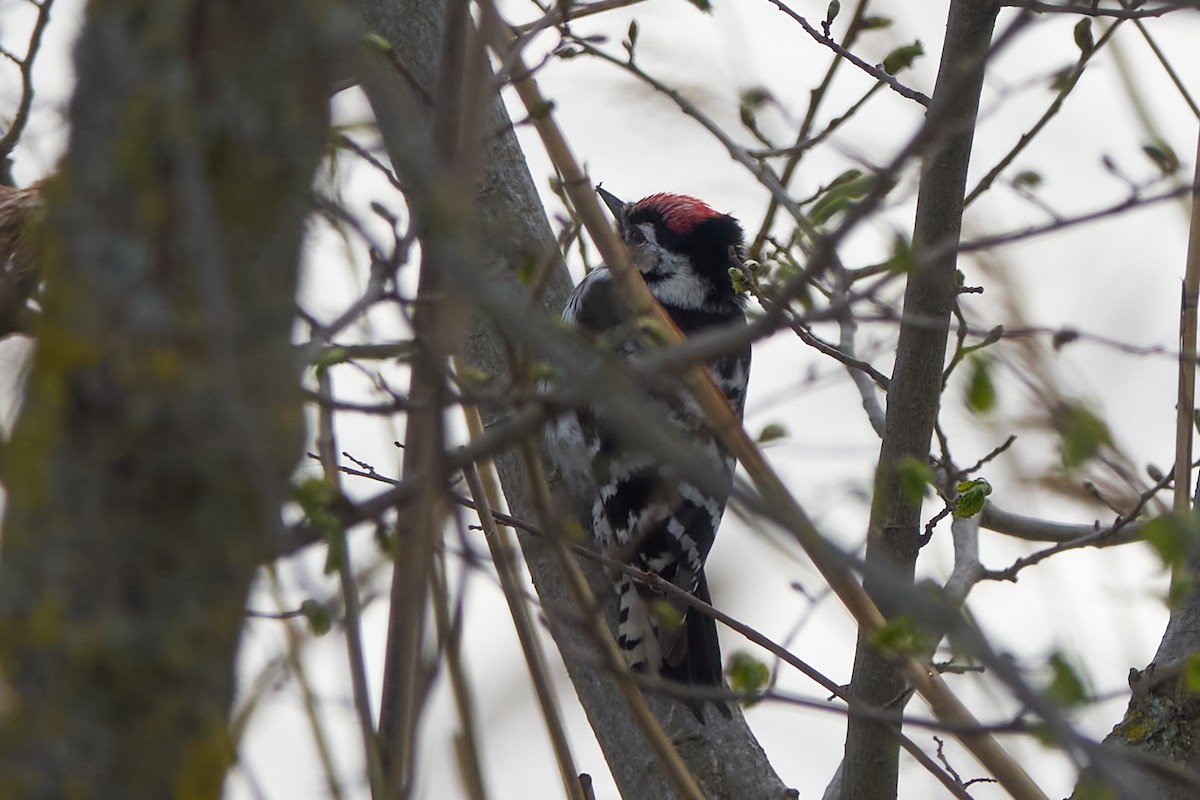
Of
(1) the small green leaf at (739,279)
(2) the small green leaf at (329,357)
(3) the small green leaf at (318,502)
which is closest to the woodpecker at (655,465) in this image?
(1) the small green leaf at (739,279)

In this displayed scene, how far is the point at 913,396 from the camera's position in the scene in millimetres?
2508

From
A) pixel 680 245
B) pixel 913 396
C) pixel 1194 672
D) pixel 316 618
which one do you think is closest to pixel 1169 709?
pixel 913 396

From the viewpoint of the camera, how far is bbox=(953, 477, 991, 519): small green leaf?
2.48 meters

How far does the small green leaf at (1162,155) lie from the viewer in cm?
261

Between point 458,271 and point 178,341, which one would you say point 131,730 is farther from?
point 458,271

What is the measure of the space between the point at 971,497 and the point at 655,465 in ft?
2.47

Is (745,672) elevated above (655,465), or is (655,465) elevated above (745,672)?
(655,465)

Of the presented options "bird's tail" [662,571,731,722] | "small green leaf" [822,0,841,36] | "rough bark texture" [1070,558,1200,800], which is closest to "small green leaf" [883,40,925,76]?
"small green leaf" [822,0,841,36]

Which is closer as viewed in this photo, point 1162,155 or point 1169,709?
point 1169,709

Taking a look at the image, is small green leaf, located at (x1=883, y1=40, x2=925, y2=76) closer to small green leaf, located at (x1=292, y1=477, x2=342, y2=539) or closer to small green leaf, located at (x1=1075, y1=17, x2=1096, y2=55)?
small green leaf, located at (x1=1075, y1=17, x2=1096, y2=55)

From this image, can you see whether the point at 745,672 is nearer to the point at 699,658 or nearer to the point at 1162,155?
the point at 1162,155

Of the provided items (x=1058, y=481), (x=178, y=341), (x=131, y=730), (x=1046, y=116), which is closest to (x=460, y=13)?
(x=178, y=341)

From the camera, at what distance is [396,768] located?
1268 mm

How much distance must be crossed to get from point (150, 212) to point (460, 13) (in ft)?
1.22
